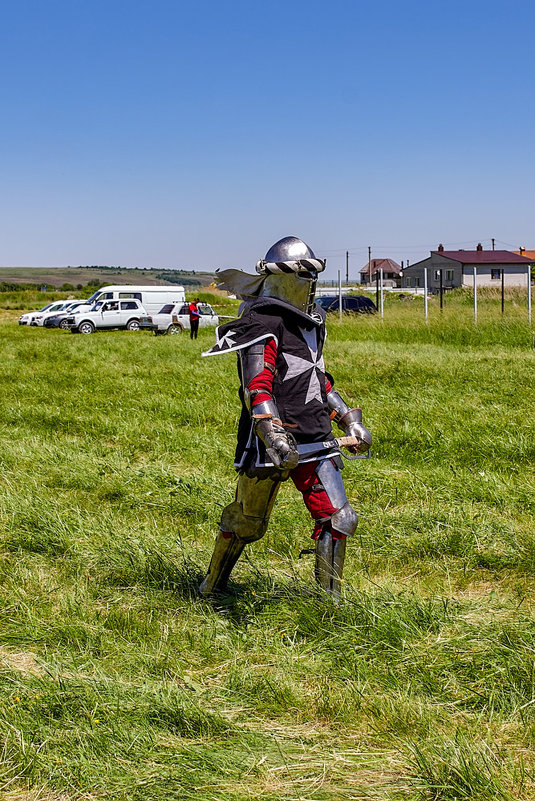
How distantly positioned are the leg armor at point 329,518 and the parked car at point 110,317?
2879cm

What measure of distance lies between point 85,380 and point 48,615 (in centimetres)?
935

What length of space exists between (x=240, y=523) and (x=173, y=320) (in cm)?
2690

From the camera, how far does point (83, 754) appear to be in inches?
110

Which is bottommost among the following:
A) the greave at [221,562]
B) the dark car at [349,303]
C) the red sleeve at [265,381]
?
the greave at [221,562]

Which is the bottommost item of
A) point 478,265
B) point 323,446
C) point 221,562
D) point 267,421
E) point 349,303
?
point 221,562

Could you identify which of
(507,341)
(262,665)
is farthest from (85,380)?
(262,665)

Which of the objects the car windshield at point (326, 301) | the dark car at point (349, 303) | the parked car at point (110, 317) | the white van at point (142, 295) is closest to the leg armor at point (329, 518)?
the dark car at point (349, 303)

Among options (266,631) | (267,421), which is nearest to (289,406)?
(267,421)

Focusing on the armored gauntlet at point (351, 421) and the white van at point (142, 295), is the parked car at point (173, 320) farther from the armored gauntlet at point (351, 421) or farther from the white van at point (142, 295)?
the armored gauntlet at point (351, 421)

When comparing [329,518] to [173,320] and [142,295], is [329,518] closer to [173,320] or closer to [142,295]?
[173,320]

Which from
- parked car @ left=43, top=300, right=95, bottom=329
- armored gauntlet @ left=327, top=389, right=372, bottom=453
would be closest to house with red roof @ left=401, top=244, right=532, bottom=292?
parked car @ left=43, top=300, right=95, bottom=329

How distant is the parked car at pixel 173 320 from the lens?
30.5 meters

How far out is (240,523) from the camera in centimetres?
410

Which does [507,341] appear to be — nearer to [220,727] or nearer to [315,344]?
[315,344]
